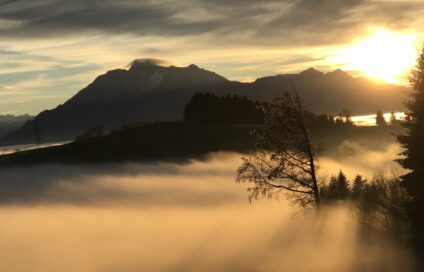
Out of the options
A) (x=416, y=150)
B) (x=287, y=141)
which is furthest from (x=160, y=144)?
(x=416, y=150)

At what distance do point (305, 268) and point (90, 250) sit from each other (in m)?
58.4

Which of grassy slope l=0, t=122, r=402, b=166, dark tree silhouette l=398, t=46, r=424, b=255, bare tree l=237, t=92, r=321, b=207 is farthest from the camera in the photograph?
grassy slope l=0, t=122, r=402, b=166

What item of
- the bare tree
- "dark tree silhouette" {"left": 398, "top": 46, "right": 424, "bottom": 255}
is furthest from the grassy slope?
"dark tree silhouette" {"left": 398, "top": 46, "right": 424, "bottom": 255}

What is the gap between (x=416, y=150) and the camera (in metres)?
35.9

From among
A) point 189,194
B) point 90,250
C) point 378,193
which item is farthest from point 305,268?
point 189,194

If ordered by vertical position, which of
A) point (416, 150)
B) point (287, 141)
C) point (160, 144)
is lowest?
point (160, 144)

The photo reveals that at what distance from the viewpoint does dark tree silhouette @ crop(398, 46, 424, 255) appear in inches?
1399

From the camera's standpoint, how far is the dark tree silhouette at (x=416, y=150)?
3553 centimetres

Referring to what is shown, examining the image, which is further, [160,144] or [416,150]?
[160,144]

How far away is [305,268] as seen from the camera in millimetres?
40469

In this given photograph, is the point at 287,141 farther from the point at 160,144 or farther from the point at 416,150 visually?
the point at 160,144

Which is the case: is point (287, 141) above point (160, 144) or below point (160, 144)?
above

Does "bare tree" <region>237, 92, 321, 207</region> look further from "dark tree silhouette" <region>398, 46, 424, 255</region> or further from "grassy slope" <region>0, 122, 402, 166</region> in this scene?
"grassy slope" <region>0, 122, 402, 166</region>

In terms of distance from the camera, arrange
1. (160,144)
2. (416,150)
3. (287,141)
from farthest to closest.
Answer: (160,144) → (287,141) → (416,150)
